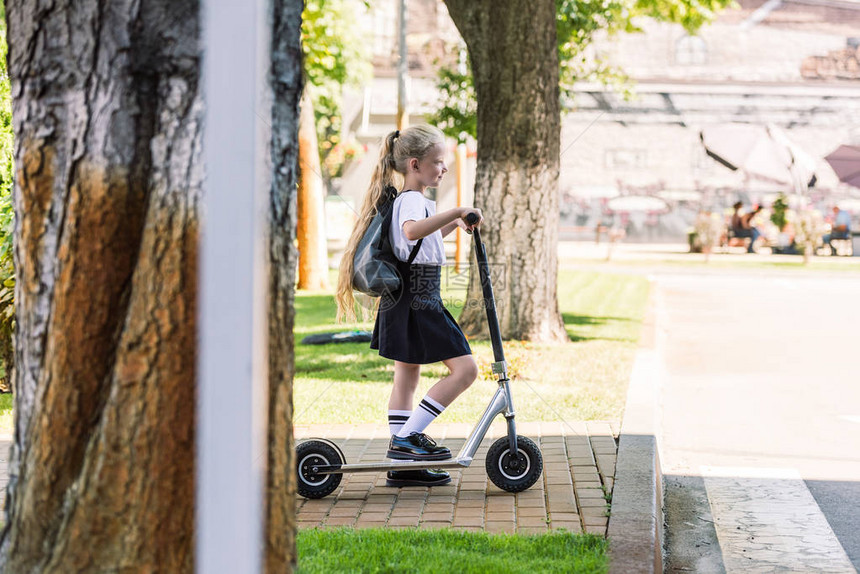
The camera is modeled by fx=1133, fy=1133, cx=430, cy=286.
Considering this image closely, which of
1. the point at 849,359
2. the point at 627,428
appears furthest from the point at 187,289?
the point at 849,359

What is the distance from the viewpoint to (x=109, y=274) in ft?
8.91

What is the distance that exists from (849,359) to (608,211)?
1336 inches

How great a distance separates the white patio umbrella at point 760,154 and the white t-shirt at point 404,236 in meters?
28.0

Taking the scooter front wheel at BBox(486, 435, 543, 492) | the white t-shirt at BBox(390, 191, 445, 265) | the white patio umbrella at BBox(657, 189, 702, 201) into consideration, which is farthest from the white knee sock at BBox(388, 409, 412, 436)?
the white patio umbrella at BBox(657, 189, 702, 201)

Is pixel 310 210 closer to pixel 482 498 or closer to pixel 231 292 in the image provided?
pixel 482 498

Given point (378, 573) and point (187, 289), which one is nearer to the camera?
point (187, 289)

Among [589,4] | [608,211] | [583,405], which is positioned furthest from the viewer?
[608,211]

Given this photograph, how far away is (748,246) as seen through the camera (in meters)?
33.2

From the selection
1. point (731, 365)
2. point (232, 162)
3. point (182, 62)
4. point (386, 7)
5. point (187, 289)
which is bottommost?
point (731, 365)

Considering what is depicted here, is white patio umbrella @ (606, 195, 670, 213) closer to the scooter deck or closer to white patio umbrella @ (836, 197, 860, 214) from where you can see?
white patio umbrella @ (836, 197, 860, 214)

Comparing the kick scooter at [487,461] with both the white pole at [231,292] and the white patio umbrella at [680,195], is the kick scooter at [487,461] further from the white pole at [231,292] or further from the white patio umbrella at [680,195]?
the white patio umbrella at [680,195]

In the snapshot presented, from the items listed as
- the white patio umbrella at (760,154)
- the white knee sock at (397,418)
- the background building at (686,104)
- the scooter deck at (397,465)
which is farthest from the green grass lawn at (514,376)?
the background building at (686,104)

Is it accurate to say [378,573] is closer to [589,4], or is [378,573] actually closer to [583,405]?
[583,405]

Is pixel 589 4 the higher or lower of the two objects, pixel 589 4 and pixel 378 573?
the higher
